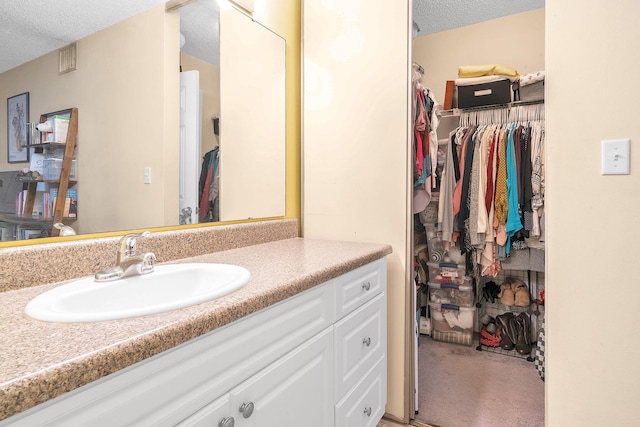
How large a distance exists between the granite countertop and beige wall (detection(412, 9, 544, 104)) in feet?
8.57

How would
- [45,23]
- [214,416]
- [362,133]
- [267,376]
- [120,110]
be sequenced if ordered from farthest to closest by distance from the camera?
[362,133], [120,110], [45,23], [267,376], [214,416]

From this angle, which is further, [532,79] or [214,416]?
[532,79]

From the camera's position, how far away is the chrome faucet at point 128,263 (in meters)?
0.99

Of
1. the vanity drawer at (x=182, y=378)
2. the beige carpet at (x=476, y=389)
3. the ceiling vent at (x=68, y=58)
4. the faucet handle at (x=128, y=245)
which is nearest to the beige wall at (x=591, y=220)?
the beige carpet at (x=476, y=389)

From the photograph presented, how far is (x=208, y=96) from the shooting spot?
1.53 m

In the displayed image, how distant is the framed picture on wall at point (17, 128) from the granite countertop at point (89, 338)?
35 cm

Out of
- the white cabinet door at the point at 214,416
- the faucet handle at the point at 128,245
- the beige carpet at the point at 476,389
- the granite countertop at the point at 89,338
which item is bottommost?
the beige carpet at the point at 476,389

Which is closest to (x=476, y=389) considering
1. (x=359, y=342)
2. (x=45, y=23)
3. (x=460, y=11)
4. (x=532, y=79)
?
(x=359, y=342)

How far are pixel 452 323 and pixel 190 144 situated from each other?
2226mm

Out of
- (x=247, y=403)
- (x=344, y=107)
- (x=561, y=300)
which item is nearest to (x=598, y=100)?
(x=561, y=300)

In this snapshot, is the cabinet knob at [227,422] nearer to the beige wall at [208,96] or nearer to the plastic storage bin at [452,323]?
the beige wall at [208,96]

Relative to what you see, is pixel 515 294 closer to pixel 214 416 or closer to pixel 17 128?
pixel 214 416

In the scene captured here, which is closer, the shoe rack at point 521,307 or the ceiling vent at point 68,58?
the ceiling vent at point 68,58

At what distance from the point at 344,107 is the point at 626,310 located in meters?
1.39
